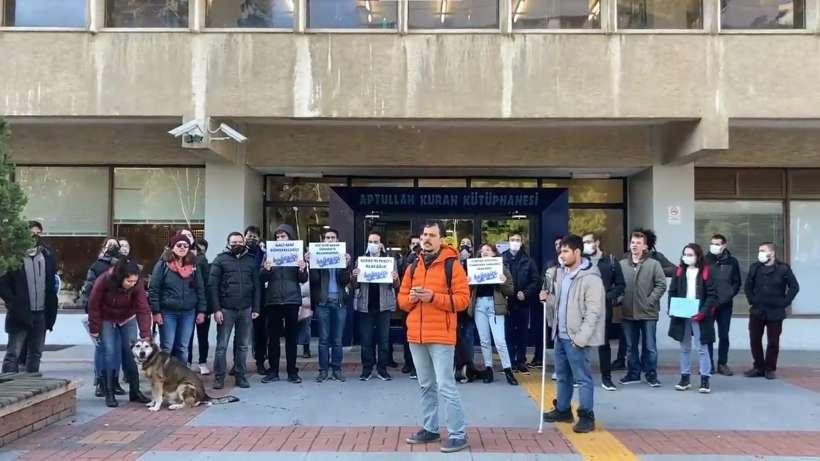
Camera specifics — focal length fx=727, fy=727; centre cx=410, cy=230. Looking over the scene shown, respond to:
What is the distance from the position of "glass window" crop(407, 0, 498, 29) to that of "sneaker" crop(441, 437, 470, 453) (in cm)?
700

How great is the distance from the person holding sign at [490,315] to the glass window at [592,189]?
4736mm

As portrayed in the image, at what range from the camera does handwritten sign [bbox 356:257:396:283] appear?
934cm

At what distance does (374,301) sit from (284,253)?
53.3 inches

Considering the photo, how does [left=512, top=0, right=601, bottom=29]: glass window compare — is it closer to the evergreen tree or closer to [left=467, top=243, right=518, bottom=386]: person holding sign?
[left=467, top=243, right=518, bottom=386]: person holding sign

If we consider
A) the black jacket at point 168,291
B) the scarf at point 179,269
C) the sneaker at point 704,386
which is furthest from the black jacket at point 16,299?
the sneaker at point 704,386

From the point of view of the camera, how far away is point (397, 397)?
8398 millimetres

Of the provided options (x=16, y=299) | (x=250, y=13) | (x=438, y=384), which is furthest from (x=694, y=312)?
(x=16, y=299)

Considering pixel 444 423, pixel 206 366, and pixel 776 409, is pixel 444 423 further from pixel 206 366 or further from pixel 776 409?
pixel 206 366

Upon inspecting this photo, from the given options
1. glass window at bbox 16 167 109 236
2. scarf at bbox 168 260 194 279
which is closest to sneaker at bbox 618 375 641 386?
scarf at bbox 168 260 194 279

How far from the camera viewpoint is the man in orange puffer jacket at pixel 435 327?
6102mm

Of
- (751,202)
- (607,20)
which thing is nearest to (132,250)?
(607,20)

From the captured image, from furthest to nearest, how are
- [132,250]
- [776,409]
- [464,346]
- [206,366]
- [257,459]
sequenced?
1. [132,250]
2. [206,366]
3. [464,346]
4. [776,409]
5. [257,459]

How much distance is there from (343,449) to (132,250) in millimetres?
8014

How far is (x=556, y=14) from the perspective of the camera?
37.1 feet
